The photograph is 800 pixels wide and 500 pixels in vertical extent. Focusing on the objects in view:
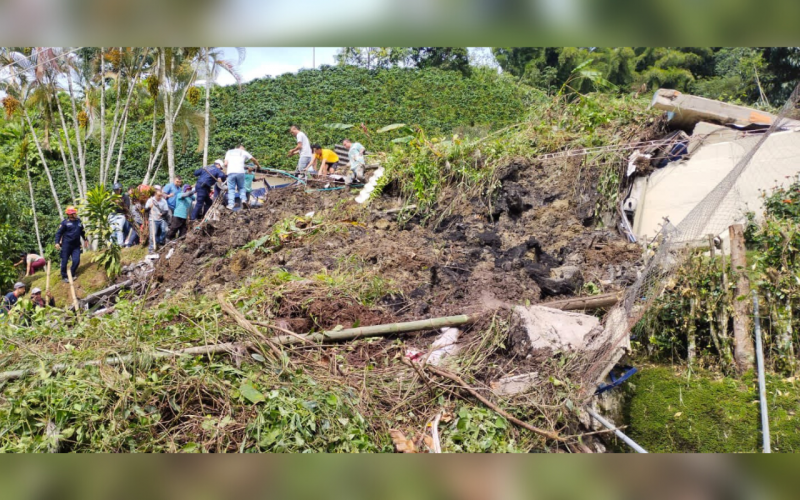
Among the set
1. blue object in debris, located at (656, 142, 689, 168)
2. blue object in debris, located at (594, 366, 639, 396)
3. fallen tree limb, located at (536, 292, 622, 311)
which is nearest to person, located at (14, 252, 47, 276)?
fallen tree limb, located at (536, 292, 622, 311)

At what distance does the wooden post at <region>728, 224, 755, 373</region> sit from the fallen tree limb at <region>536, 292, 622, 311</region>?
3.48 ft

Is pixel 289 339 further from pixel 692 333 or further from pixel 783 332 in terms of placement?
pixel 783 332

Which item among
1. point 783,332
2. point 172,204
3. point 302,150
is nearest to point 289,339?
point 783,332

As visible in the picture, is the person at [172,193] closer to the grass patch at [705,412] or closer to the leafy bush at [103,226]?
the leafy bush at [103,226]

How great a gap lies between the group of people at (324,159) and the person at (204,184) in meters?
1.57

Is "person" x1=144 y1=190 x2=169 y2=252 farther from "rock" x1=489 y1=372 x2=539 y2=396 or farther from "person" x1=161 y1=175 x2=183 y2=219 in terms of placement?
"rock" x1=489 y1=372 x2=539 y2=396

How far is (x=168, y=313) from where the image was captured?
208 inches

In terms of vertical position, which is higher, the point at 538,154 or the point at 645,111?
the point at 645,111

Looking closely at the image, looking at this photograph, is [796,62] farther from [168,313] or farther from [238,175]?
[168,313]

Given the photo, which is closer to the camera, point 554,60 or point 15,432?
point 15,432

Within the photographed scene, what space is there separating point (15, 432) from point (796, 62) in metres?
17.6

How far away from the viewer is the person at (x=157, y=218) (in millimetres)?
11023

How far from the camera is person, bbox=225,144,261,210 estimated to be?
10578 millimetres

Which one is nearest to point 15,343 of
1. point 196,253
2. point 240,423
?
point 240,423
